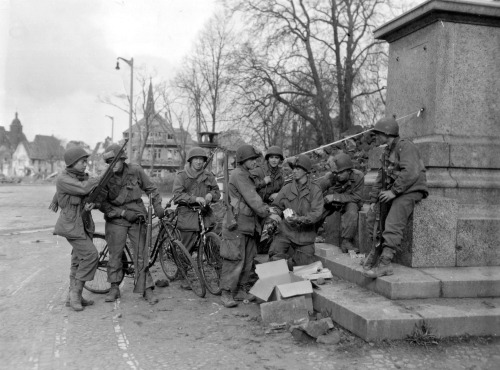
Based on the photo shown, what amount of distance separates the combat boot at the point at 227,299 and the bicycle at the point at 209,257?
25 centimetres

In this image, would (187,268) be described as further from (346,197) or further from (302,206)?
(346,197)

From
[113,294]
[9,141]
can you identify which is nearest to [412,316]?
[113,294]

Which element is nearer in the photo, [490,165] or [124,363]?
[124,363]

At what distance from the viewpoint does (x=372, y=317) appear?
4137 millimetres

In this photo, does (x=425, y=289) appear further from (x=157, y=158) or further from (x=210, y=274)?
(x=157, y=158)

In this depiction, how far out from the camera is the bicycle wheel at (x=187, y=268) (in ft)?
19.7

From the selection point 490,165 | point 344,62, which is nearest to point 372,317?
point 490,165

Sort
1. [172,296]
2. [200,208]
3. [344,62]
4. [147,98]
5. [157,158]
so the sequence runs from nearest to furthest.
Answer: [172,296] < [200,208] < [344,62] < [147,98] < [157,158]

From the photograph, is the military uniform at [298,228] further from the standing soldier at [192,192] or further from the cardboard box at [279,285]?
the standing soldier at [192,192]

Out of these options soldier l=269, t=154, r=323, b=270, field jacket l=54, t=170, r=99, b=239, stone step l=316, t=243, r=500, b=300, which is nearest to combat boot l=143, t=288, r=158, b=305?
field jacket l=54, t=170, r=99, b=239

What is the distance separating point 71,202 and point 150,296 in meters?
1.52

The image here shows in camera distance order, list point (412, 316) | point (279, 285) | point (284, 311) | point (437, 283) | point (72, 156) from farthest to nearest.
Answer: point (72, 156) < point (279, 285) < point (284, 311) < point (437, 283) < point (412, 316)

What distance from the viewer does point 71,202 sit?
5711mm

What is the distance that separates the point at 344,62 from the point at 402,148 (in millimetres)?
23431
